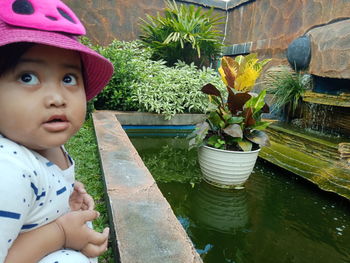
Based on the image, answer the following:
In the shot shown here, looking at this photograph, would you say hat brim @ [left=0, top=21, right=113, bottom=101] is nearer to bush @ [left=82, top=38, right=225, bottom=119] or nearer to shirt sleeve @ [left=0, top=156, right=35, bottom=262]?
shirt sleeve @ [left=0, top=156, right=35, bottom=262]

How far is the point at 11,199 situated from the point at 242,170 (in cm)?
234

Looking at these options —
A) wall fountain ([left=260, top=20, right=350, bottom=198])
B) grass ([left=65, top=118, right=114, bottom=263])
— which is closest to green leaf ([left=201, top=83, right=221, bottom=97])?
grass ([left=65, top=118, right=114, bottom=263])

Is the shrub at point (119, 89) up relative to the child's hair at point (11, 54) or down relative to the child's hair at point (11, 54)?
down

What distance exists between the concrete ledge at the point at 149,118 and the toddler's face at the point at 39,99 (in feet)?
12.9

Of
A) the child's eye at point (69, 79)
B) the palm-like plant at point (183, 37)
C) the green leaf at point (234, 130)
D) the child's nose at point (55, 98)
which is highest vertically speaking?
the palm-like plant at point (183, 37)

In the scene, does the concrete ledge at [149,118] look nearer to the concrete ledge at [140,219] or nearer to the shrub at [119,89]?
the shrub at [119,89]

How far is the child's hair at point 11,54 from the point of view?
655 millimetres

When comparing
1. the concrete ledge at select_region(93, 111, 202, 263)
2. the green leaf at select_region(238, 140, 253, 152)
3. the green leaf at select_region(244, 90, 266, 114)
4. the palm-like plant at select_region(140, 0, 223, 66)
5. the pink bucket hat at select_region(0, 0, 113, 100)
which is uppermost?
the palm-like plant at select_region(140, 0, 223, 66)

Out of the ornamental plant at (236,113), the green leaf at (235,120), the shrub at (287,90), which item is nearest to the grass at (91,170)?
the ornamental plant at (236,113)

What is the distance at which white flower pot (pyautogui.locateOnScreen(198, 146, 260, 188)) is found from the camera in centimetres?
267

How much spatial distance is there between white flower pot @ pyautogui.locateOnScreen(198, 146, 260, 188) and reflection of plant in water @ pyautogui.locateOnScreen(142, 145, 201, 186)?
0.27m

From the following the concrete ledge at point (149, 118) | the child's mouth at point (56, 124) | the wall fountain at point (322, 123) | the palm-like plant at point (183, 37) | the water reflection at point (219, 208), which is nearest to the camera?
the child's mouth at point (56, 124)

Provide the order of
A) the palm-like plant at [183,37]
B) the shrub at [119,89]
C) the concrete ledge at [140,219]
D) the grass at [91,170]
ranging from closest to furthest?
the concrete ledge at [140,219] < the grass at [91,170] < the shrub at [119,89] < the palm-like plant at [183,37]

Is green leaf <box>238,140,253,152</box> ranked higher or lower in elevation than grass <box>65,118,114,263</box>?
higher
